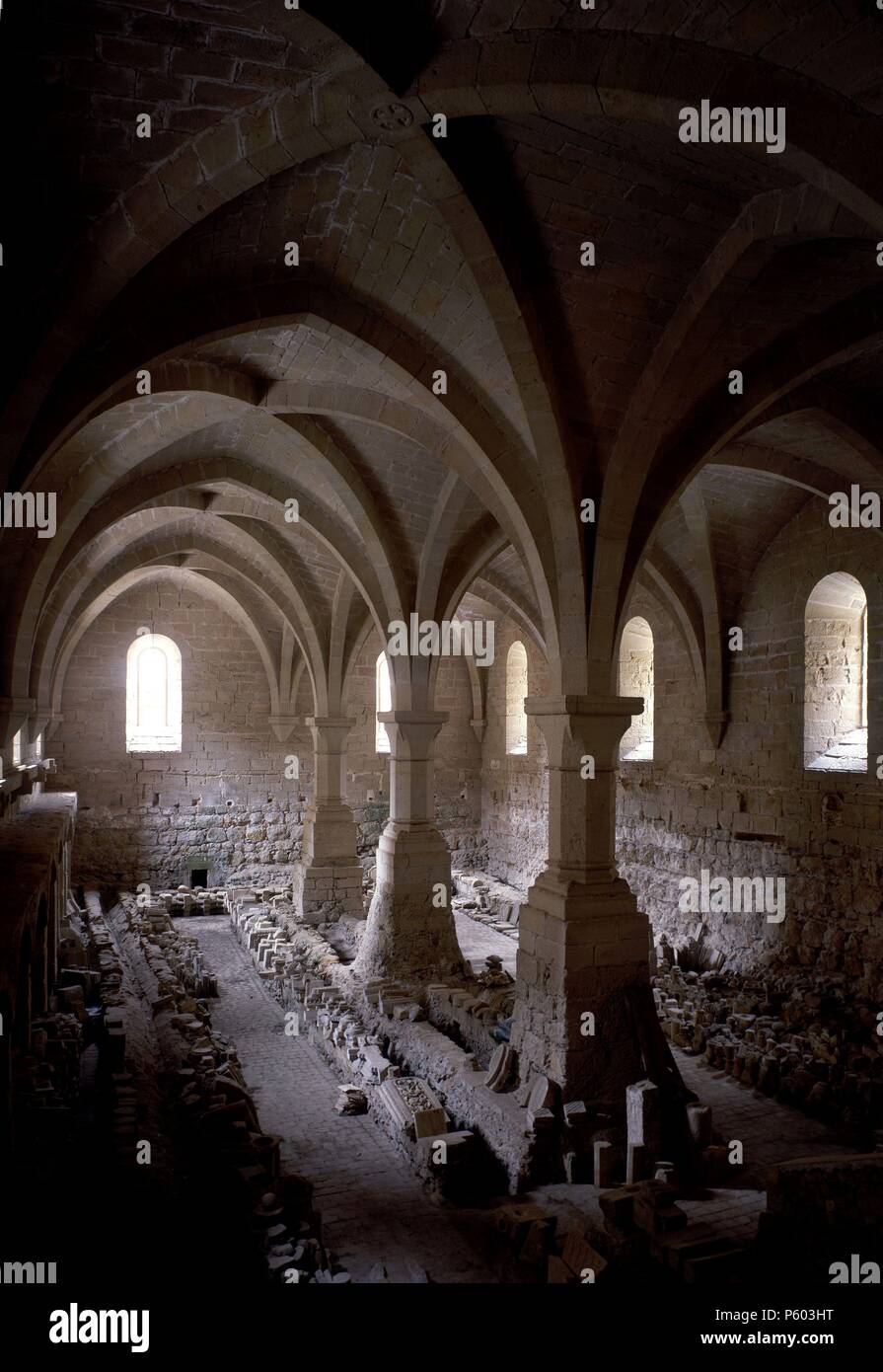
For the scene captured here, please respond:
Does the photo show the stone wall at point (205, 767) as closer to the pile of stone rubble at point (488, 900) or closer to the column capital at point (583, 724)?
the pile of stone rubble at point (488, 900)

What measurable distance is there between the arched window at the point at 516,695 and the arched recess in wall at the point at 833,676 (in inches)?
324

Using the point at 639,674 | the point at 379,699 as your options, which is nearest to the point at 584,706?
the point at 639,674

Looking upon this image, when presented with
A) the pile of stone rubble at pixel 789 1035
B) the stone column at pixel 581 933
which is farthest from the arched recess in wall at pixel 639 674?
the stone column at pixel 581 933

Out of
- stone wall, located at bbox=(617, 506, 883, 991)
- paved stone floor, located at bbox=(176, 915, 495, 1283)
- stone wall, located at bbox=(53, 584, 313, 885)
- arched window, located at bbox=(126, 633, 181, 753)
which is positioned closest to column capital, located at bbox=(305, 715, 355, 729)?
stone wall, located at bbox=(53, 584, 313, 885)

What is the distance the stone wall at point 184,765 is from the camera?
1738 cm

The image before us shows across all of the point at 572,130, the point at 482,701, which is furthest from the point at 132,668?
the point at 572,130

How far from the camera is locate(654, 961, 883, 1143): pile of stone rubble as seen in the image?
719 cm

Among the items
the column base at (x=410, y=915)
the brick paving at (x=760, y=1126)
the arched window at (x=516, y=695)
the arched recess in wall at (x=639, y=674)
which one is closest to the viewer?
the brick paving at (x=760, y=1126)

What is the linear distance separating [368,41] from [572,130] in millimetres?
1275

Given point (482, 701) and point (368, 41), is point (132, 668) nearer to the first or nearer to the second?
point (482, 701)

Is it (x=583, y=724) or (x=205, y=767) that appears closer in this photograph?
(x=583, y=724)

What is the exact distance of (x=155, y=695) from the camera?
60.0ft

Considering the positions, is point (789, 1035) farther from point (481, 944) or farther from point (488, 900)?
point (488, 900)

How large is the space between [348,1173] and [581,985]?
2185mm
